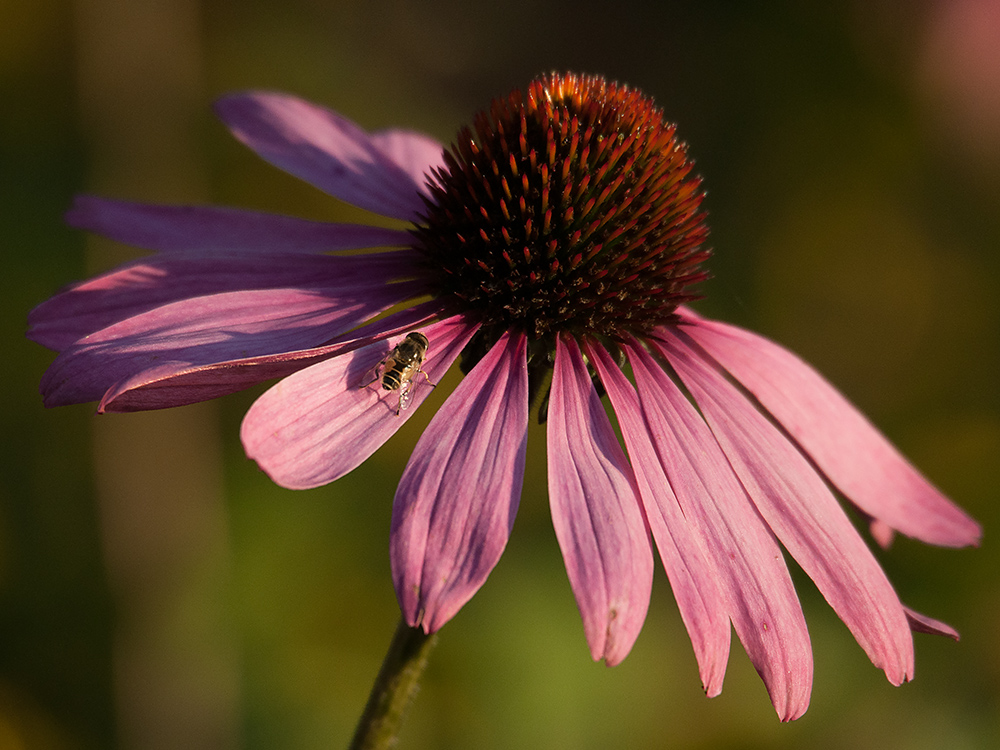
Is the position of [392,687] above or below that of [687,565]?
below

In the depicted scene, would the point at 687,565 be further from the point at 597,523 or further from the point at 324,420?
the point at 324,420

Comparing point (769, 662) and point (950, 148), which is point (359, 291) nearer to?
point (769, 662)

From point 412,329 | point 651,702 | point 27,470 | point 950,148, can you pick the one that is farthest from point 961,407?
point 27,470

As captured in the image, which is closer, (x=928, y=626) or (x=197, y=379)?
(x=197, y=379)

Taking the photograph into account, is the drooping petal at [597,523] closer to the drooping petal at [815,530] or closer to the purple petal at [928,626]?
the drooping petal at [815,530]

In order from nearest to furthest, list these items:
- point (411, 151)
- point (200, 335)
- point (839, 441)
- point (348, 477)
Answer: point (200, 335) → point (839, 441) → point (411, 151) → point (348, 477)

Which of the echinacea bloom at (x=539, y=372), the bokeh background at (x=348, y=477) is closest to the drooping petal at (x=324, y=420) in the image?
the echinacea bloom at (x=539, y=372)

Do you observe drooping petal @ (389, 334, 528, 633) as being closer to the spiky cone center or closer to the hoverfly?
the hoverfly

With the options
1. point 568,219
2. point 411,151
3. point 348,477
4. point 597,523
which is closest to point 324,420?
point 597,523
